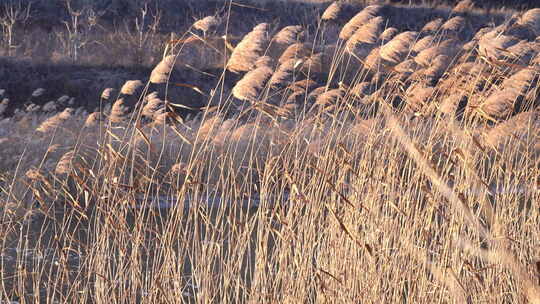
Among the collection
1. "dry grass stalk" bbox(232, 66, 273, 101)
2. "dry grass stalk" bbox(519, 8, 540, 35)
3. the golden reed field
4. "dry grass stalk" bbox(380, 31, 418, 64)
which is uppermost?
"dry grass stalk" bbox(519, 8, 540, 35)

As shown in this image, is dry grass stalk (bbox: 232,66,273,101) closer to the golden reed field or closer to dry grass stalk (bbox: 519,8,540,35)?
the golden reed field

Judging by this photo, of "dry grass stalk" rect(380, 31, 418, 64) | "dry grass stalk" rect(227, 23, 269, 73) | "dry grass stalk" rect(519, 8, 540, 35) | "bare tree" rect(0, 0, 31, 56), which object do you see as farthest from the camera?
"bare tree" rect(0, 0, 31, 56)

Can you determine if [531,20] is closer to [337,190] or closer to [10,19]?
[337,190]

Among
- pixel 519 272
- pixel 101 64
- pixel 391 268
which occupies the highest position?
pixel 519 272

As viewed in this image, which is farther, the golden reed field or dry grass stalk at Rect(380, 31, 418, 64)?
dry grass stalk at Rect(380, 31, 418, 64)

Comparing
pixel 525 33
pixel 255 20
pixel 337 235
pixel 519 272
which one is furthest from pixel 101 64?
pixel 519 272

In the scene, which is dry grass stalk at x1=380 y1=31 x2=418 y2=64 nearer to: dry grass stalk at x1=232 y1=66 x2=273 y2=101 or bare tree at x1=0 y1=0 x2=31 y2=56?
dry grass stalk at x1=232 y1=66 x2=273 y2=101

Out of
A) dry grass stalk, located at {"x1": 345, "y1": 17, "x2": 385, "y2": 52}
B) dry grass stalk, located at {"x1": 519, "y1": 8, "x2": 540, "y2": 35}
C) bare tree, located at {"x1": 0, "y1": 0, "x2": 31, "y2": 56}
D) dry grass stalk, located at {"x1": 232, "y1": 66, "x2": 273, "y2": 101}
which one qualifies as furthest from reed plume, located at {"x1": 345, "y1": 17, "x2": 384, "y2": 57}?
bare tree, located at {"x1": 0, "y1": 0, "x2": 31, "y2": 56}

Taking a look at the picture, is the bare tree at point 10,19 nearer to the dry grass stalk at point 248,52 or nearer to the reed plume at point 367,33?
the reed plume at point 367,33

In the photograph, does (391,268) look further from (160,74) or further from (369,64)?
(160,74)

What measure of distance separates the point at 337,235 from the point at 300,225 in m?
0.16

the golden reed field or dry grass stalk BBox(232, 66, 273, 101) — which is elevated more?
dry grass stalk BBox(232, 66, 273, 101)

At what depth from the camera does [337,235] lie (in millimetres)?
2971

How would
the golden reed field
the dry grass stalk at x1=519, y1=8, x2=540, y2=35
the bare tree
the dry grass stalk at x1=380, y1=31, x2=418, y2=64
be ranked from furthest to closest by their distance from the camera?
the bare tree < the dry grass stalk at x1=519, y1=8, x2=540, y2=35 < the dry grass stalk at x1=380, y1=31, x2=418, y2=64 < the golden reed field
